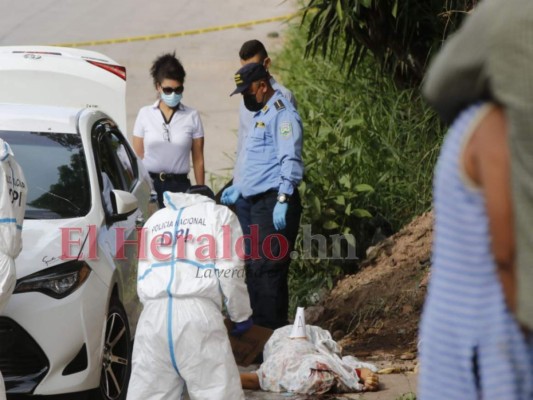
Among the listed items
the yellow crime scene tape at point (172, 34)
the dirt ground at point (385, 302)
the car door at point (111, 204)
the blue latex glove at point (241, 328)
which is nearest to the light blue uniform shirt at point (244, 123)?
the car door at point (111, 204)

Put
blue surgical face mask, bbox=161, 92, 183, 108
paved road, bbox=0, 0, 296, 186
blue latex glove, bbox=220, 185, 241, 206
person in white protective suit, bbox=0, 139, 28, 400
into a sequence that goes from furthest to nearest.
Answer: paved road, bbox=0, 0, 296, 186 < blue surgical face mask, bbox=161, 92, 183, 108 < blue latex glove, bbox=220, 185, 241, 206 < person in white protective suit, bbox=0, 139, 28, 400

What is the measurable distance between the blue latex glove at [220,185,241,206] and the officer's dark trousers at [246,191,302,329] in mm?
148

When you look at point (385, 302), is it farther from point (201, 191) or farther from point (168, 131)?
point (201, 191)

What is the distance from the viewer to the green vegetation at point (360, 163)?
9.30 metres

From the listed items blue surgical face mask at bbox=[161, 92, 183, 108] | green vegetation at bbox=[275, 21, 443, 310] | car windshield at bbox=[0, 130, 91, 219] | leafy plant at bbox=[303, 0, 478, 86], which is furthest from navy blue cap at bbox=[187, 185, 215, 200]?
leafy plant at bbox=[303, 0, 478, 86]

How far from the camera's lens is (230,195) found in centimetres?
808

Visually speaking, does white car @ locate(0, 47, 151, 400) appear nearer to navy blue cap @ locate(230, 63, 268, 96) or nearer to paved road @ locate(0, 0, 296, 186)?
navy blue cap @ locate(230, 63, 268, 96)

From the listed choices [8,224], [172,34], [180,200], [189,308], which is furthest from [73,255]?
[172,34]

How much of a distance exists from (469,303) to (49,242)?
443 cm

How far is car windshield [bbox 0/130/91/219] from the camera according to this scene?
277 inches

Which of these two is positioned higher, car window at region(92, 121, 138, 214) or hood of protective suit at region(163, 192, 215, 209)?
car window at region(92, 121, 138, 214)

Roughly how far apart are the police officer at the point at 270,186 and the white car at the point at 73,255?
0.77 metres

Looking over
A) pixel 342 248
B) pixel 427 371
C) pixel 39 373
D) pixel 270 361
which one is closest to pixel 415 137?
pixel 342 248

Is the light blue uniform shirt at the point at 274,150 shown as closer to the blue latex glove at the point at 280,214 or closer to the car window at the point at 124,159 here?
the blue latex glove at the point at 280,214
